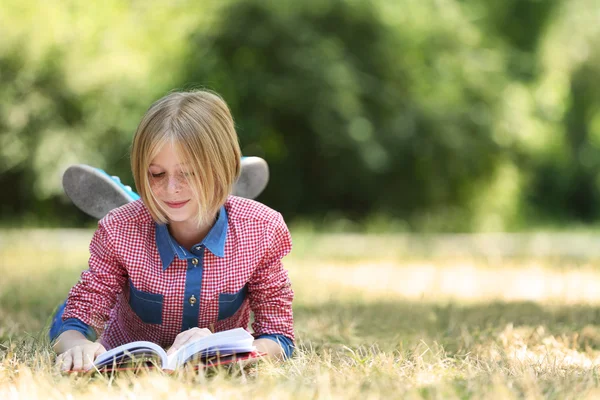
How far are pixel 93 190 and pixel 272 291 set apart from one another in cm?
87

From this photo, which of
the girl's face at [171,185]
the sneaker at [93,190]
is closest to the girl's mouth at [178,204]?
the girl's face at [171,185]

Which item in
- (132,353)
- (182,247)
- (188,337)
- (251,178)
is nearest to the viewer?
(132,353)

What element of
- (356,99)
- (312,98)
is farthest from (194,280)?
(356,99)

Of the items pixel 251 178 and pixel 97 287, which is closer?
pixel 97 287

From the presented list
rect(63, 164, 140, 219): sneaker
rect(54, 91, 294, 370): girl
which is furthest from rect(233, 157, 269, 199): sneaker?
rect(54, 91, 294, 370): girl

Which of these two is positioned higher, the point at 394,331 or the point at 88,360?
the point at 88,360

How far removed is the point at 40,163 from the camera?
27.5 ft

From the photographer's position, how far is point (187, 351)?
1.83 metres

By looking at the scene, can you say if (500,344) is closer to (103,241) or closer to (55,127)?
(103,241)

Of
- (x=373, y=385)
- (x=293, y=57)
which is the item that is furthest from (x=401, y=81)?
(x=373, y=385)

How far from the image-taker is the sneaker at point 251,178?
2.81 metres

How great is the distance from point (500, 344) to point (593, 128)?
1357 centimetres

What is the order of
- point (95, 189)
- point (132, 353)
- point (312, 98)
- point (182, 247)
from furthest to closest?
point (312, 98)
point (95, 189)
point (182, 247)
point (132, 353)

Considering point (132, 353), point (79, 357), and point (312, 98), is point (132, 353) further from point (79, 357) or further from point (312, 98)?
point (312, 98)
